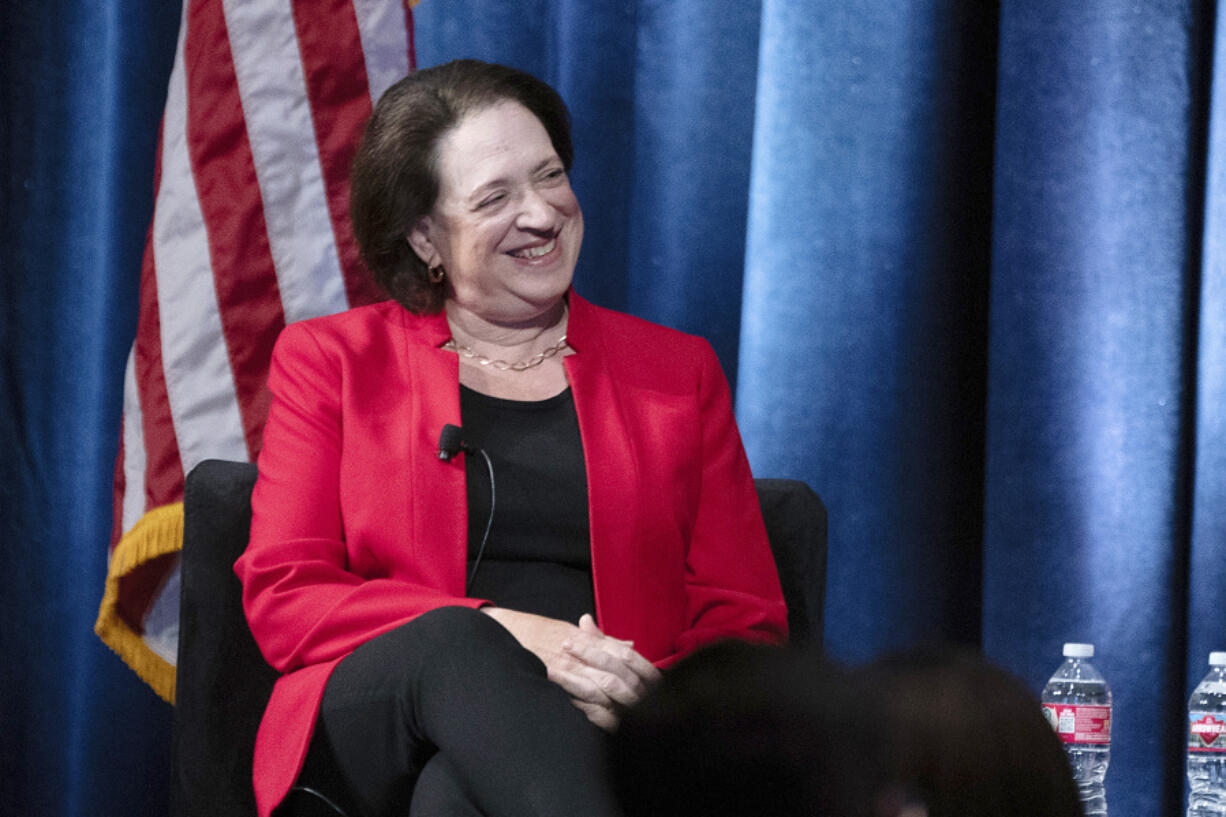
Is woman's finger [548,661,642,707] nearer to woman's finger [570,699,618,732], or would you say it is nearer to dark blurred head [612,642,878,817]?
woman's finger [570,699,618,732]

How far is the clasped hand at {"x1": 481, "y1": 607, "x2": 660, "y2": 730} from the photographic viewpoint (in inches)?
46.9

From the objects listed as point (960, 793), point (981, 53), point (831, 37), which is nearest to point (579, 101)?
point (831, 37)

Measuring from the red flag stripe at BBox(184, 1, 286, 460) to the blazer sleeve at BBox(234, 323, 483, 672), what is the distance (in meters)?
0.38

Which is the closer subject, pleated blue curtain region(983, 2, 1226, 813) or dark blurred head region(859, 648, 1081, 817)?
dark blurred head region(859, 648, 1081, 817)

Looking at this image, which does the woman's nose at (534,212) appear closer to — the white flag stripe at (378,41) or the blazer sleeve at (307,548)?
the blazer sleeve at (307,548)

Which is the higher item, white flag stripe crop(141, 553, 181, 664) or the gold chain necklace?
the gold chain necklace

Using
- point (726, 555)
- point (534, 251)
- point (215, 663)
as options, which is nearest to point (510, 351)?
Answer: point (534, 251)

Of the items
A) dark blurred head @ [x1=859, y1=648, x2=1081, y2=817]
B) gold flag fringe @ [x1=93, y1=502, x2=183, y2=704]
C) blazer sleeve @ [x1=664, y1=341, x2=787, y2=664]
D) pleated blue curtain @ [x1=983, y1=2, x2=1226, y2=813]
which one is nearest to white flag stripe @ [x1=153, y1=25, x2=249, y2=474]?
gold flag fringe @ [x1=93, y1=502, x2=183, y2=704]

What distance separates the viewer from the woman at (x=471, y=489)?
1147 millimetres

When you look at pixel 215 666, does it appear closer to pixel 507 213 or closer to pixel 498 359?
pixel 498 359

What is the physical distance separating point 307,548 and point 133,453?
64 centimetres

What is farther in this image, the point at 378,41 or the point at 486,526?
the point at 378,41

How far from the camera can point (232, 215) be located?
1902 millimetres

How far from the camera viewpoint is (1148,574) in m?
1.91
